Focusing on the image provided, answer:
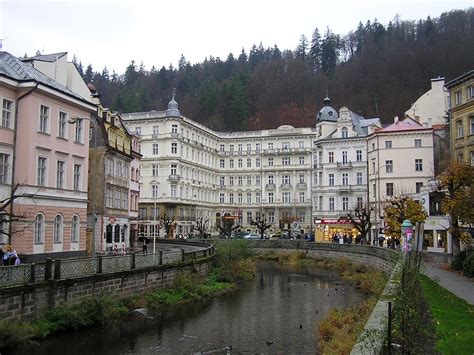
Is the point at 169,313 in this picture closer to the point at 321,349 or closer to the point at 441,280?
the point at 321,349

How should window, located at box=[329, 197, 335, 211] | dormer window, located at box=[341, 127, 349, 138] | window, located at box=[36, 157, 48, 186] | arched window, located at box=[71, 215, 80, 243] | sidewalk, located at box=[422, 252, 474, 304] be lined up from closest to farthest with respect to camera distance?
sidewalk, located at box=[422, 252, 474, 304]
window, located at box=[36, 157, 48, 186]
arched window, located at box=[71, 215, 80, 243]
dormer window, located at box=[341, 127, 349, 138]
window, located at box=[329, 197, 335, 211]

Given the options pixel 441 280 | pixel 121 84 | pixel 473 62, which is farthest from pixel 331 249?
pixel 121 84

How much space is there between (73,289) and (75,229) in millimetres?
14171

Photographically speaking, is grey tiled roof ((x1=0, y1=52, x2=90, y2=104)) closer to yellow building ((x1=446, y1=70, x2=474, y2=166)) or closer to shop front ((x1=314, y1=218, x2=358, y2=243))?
yellow building ((x1=446, y1=70, x2=474, y2=166))

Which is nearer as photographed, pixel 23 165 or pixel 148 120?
pixel 23 165

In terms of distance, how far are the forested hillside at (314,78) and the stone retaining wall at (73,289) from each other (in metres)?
83.1

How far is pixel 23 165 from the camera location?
102 feet

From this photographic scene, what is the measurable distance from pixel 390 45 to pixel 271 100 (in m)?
30.6

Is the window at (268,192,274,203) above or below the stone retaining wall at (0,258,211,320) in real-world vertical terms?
above

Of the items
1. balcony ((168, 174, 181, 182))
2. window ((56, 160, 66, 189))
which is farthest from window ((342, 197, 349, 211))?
window ((56, 160, 66, 189))

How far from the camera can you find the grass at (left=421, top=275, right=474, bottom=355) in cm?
1195

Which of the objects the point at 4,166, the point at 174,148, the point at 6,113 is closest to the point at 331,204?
the point at 174,148

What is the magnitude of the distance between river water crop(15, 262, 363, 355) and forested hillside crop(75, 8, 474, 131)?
78.5m

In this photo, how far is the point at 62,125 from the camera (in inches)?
1369
